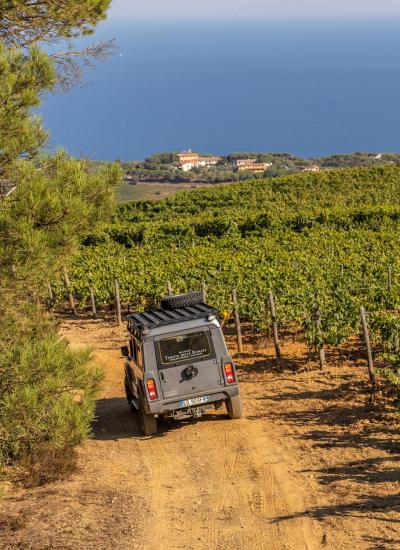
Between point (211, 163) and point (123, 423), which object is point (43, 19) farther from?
point (211, 163)

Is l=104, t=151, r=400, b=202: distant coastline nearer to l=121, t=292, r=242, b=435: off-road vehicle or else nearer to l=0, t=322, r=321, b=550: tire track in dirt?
l=121, t=292, r=242, b=435: off-road vehicle

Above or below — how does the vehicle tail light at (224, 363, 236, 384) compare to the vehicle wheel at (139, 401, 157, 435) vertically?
above

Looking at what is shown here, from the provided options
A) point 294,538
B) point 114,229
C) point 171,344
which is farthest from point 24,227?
point 114,229

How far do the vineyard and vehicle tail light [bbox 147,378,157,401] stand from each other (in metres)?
4.08

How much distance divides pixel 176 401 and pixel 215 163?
12164 cm

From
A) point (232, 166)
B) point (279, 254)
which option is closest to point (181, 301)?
point (279, 254)

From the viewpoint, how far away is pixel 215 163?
132750 millimetres

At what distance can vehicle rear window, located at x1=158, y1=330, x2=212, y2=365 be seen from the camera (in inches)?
520

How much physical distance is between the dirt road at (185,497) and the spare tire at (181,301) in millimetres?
2272

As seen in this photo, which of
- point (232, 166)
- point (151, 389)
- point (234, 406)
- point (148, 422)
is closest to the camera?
point (151, 389)

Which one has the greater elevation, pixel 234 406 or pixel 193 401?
pixel 193 401

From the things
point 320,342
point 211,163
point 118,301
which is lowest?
point 211,163

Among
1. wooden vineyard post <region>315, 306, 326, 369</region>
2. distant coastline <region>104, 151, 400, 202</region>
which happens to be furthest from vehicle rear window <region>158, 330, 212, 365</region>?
distant coastline <region>104, 151, 400, 202</region>

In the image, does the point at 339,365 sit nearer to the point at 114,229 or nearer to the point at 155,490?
the point at 155,490
